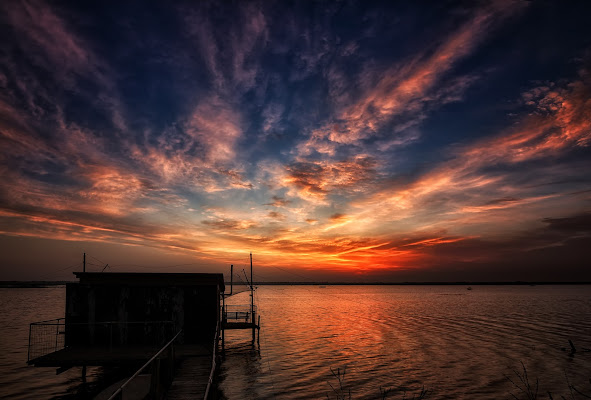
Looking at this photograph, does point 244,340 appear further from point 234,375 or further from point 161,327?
point 161,327

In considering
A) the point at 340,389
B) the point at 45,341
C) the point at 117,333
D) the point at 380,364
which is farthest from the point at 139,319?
the point at 45,341

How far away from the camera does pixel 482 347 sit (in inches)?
1383

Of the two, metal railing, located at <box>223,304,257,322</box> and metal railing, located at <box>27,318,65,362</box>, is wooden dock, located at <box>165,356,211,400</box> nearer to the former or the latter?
metal railing, located at <box>223,304,257,322</box>

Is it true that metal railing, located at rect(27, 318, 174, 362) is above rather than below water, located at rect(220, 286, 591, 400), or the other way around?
above

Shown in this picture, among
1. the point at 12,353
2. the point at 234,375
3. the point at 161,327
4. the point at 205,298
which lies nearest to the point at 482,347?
the point at 234,375

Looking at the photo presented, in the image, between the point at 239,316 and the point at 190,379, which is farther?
the point at 239,316

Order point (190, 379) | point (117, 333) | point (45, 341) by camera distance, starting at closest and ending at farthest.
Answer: point (190, 379) < point (117, 333) < point (45, 341)

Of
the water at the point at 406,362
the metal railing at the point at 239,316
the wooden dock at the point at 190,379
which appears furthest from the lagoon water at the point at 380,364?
the wooden dock at the point at 190,379

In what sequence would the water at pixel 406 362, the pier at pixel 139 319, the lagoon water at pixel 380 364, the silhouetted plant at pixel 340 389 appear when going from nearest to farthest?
the pier at pixel 139 319 < the silhouetted plant at pixel 340 389 < the lagoon water at pixel 380 364 < the water at pixel 406 362

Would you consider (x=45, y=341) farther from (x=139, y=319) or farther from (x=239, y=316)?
(x=139, y=319)

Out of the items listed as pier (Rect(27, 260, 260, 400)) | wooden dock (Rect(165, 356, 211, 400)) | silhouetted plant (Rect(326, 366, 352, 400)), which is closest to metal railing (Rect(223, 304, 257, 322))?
silhouetted plant (Rect(326, 366, 352, 400))

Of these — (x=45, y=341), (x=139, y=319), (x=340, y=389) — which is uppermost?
(x=139, y=319)

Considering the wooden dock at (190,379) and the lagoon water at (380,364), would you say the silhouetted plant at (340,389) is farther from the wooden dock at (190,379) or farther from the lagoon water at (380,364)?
the wooden dock at (190,379)

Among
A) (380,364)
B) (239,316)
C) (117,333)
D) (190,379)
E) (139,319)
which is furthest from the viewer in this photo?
(239,316)
